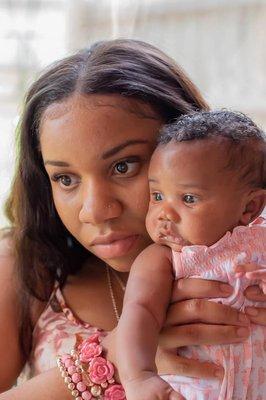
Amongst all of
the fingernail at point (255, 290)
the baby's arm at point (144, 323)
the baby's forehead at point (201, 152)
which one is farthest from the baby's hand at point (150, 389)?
the baby's forehead at point (201, 152)

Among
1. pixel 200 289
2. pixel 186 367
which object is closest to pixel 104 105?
pixel 200 289

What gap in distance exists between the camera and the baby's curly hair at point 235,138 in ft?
3.73

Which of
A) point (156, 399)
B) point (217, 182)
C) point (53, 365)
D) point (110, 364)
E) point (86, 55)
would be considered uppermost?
point (86, 55)

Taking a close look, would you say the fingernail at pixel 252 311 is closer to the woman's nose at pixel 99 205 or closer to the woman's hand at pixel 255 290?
the woman's hand at pixel 255 290

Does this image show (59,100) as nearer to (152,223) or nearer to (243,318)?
(152,223)

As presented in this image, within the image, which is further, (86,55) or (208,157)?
(86,55)

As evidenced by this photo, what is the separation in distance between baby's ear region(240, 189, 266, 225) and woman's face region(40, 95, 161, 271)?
0.73 ft

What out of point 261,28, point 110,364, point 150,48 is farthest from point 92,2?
point 110,364

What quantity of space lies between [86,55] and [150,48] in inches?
5.7

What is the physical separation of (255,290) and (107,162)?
0.36 metres

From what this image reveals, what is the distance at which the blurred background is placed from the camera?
2338 mm

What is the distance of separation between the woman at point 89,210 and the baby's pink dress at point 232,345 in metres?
0.02

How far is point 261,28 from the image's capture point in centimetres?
246

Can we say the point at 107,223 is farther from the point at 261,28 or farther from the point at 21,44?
the point at 261,28
